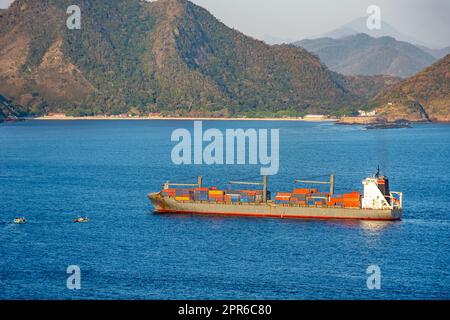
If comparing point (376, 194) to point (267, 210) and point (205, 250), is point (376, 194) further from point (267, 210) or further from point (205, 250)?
point (205, 250)

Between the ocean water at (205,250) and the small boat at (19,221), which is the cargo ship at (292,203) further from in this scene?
the small boat at (19,221)

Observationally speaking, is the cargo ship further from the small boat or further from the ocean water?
the small boat

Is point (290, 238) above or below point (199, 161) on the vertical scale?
below

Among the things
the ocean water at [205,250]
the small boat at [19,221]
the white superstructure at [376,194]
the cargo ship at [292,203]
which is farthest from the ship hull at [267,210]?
the small boat at [19,221]

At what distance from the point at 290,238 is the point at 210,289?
23240 mm

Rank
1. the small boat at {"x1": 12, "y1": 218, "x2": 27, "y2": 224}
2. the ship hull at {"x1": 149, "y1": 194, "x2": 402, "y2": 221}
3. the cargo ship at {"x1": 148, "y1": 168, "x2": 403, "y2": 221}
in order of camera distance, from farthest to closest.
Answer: the cargo ship at {"x1": 148, "y1": 168, "x2": 403, "y2": 221} → the ship hull at {"x1": 149, "y1": 194, "x2": 402, "y2": 221} → the small boat at {"x1": 12, "y1": 218, "x2": 27, "y2": 224}

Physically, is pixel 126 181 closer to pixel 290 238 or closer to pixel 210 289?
pixel 290 238

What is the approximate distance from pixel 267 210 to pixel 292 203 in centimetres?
333

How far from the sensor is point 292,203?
11031 cm

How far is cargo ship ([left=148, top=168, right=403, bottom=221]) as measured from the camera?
107000 millimetres

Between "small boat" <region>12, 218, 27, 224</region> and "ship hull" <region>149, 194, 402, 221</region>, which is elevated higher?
"ship hull" <region>149, 194, 402, 221</region>

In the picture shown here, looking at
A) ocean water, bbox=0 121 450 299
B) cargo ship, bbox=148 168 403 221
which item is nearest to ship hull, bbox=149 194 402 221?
cargo ship, bbox=148 168 403 221
